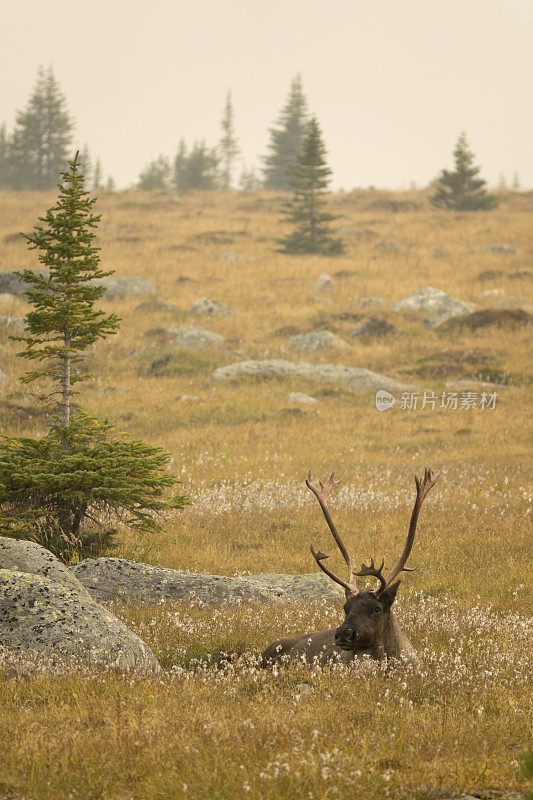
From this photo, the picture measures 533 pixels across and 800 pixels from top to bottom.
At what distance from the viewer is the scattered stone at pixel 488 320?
92.9 ft

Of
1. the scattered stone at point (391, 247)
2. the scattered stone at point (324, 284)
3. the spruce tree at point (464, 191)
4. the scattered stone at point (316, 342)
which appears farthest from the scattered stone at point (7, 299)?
the spruce tree at point (464, 191)

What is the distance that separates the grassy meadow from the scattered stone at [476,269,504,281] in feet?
0.37

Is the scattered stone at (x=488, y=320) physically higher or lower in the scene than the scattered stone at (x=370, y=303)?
lower

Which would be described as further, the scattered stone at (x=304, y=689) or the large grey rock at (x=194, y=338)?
the large grey rock at (x=194, y=338)

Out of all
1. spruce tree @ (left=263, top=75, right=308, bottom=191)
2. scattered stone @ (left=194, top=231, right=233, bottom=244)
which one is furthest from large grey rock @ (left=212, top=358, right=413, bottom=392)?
spruce tree @ (left=263, top=75, right=308, bottom=191)

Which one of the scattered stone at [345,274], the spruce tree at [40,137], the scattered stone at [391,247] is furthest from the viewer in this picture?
the spruce tree at [40,137]

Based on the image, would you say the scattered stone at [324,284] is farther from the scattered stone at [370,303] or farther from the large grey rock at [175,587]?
the large grey rock at [175,587]

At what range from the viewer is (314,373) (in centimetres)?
2403

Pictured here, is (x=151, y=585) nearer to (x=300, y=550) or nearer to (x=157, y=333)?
(x=300, y=550)

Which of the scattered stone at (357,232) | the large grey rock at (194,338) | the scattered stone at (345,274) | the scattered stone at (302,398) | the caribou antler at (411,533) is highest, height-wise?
the scattered stone at (357,232)

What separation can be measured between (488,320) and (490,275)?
8985 millimetres

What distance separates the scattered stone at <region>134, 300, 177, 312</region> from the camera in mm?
31703

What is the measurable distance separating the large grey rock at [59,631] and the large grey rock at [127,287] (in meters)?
28.9

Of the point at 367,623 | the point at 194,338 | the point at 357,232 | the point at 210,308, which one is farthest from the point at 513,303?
the point at 367,623
